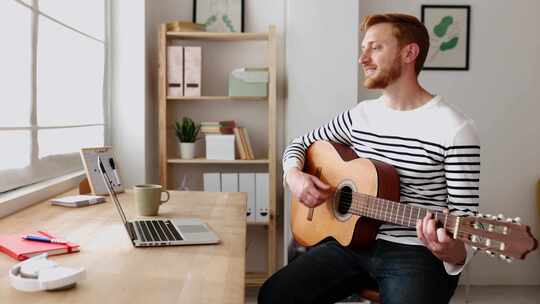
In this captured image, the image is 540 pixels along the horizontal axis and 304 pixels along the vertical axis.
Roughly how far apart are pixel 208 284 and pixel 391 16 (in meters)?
1.32

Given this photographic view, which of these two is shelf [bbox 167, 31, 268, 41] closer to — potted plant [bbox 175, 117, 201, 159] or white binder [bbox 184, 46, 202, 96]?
white binder [bbox 184, 46, 202, 96]

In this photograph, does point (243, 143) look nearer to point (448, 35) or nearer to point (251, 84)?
point (251, 84)

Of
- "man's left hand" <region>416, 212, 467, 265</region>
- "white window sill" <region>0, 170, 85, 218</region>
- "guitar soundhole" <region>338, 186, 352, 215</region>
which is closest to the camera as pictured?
"man's left hand" <region>416, 212, 467, 265</region>

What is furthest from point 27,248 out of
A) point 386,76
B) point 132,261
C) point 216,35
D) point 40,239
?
point 216,35

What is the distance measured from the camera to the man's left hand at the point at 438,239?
1.67m

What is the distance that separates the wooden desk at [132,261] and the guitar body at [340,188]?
0.98 ft

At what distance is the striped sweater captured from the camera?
6.21ft

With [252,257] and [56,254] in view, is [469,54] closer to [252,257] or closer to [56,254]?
[252,257]

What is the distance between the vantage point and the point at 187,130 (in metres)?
3.59

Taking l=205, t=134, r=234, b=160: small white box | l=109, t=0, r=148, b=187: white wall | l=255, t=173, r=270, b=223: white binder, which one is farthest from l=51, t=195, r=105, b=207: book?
l=255, t=173, r=270, b=223: white binder

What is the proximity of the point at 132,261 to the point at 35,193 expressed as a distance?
950mm

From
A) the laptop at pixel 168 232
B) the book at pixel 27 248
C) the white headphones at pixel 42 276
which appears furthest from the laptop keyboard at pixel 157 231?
the white headphones at pixel 42 276

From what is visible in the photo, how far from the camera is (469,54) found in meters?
3.86

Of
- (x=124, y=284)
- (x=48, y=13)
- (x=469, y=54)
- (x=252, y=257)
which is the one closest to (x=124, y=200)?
(x=48, y=13)
